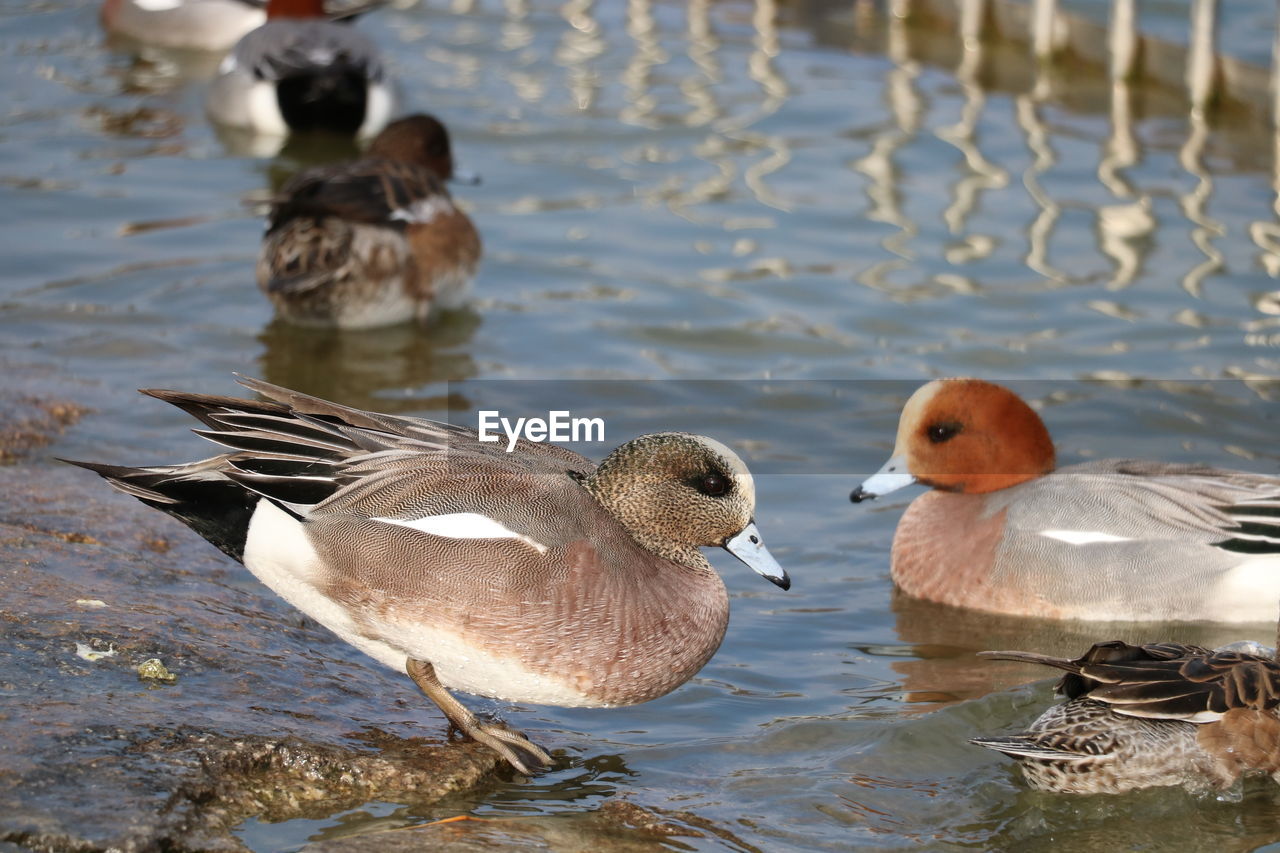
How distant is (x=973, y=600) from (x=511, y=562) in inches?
84.4

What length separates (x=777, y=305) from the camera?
785 centimetres

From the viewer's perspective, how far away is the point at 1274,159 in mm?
9672

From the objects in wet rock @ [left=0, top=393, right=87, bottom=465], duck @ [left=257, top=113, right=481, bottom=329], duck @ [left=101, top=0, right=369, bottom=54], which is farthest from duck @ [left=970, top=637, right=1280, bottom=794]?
duck @ [left=101, top=0, right=369, bottom=54]

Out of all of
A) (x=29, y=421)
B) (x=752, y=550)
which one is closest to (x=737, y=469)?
(x=752, y=550)

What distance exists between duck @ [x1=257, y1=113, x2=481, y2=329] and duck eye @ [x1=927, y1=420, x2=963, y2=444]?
278 cm

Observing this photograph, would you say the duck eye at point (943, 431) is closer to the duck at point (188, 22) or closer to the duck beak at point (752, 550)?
the duck beak at point (752, 550)

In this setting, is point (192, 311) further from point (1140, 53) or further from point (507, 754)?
point (1140, 53)

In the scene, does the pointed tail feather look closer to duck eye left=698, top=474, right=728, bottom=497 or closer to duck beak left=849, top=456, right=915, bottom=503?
duck eye left=698, top=474, right=728, bottom=497

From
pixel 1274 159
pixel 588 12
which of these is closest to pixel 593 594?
pixel 1274 159

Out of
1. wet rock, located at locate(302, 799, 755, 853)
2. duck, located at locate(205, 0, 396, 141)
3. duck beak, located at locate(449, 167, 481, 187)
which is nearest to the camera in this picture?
wet rock, located at locate(302, 799, 755, 853)

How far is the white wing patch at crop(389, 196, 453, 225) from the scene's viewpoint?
7379 millimetres

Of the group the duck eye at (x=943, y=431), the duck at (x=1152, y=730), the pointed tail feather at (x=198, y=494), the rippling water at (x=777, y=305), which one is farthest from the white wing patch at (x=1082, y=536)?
the pointed tail feather at (x=198, y=494)

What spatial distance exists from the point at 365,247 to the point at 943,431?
292 cm

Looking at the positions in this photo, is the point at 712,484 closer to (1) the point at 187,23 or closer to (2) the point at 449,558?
(2) the point at 449,558
